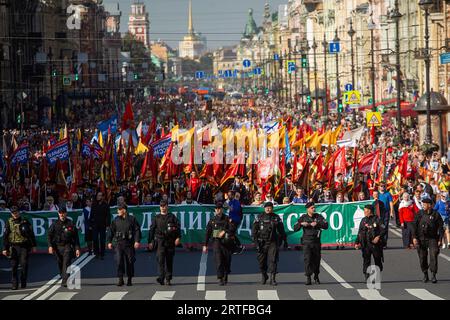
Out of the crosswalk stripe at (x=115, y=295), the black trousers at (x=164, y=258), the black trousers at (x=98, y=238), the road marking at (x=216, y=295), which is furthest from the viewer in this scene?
the black trousers at (x=98, y=238)

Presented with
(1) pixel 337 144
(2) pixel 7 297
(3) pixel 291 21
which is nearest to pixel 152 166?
(1) pixel 337 144

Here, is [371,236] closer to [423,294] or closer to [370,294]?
[370,294]

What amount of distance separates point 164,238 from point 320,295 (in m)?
2.98

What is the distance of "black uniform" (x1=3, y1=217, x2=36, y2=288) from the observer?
70.5ft

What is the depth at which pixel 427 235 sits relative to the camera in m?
21.1

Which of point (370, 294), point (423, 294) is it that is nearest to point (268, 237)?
point (370, 294)

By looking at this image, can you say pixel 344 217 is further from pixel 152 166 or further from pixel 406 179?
pixel 152 166

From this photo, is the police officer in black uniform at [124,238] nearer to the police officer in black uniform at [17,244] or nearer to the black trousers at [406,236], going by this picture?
the police officer in black uniform at [17,244]

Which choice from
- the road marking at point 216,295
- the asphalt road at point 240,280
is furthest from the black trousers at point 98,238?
the road marking at point 216,295

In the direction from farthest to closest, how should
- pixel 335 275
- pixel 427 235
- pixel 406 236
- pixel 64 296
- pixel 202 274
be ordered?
pixel 406 236 < pixel 202 274 < pixel 335 275 < pixel 427 235 < pixel 64 296

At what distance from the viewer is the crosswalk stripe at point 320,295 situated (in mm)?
19127

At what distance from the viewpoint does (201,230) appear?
27344 millimetres

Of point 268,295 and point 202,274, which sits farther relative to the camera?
point 202,274

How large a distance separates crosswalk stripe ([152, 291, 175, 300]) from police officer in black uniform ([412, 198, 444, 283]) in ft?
13.3
